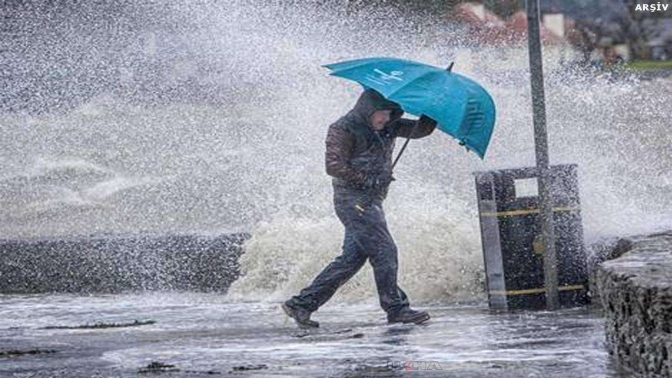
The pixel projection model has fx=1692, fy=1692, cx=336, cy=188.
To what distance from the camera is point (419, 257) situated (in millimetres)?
13414

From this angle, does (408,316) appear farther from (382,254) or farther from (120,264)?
(120,264)

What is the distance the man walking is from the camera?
10906 mm

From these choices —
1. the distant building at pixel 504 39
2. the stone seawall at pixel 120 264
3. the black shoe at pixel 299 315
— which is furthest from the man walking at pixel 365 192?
the distant building at pixel 504 39

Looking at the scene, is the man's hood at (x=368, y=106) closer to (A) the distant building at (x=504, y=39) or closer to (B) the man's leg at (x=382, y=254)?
(B) the man's leg at (x=382, y=254)

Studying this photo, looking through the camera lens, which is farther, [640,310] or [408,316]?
[408,316]

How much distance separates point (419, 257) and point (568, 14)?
10.5 m

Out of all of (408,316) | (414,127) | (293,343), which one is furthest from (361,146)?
(293,343)

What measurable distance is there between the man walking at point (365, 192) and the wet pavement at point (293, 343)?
20cm

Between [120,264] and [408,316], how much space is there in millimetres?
4651

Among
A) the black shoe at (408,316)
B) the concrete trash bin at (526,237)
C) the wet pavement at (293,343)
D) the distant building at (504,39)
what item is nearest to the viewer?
the wet pavement at (293,343)

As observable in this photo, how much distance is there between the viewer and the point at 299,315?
11.1 meters

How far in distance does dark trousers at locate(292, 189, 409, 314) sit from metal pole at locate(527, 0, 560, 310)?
38.1 inches

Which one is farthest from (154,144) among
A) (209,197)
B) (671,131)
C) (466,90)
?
(466,90)

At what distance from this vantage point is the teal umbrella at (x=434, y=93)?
10.5 meters
